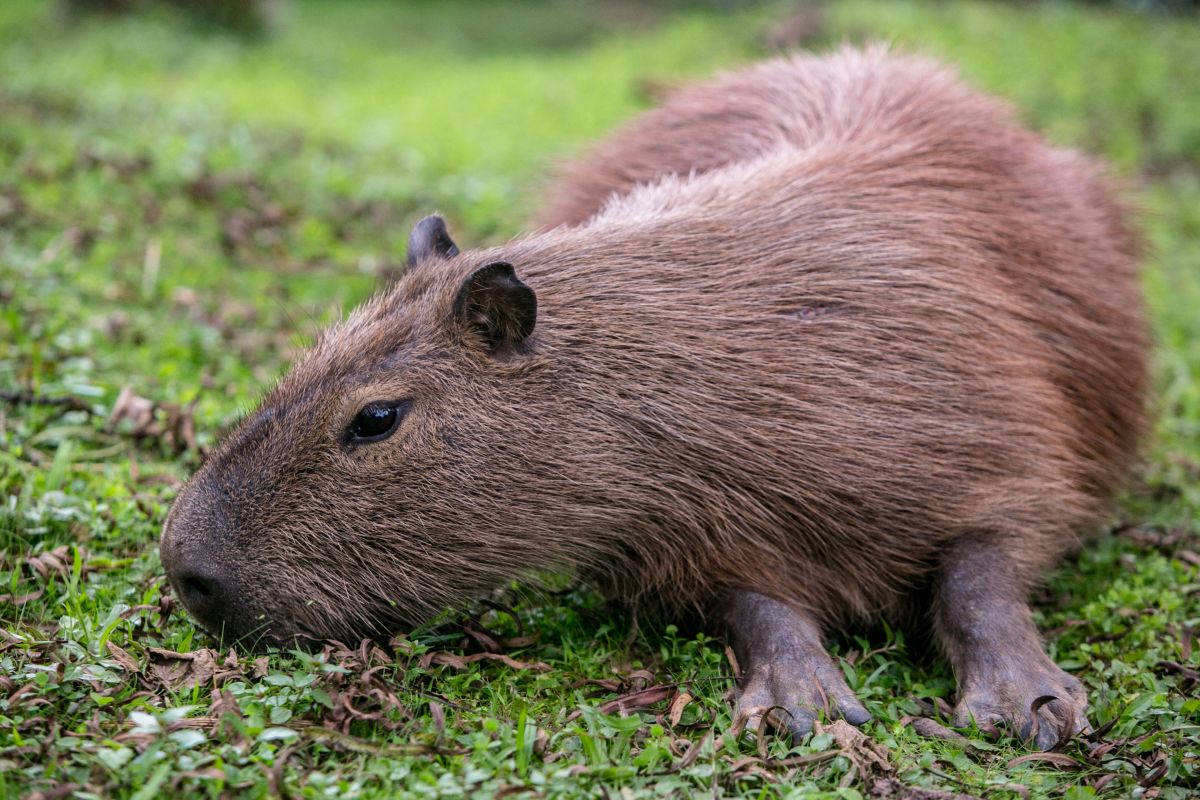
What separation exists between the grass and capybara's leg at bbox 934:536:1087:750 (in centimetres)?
8

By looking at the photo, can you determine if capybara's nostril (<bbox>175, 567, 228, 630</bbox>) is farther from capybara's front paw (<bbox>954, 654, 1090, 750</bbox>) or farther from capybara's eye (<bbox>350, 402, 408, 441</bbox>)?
capybara's front paw (<bbox>954, 654, 1090, 750</bbox>)

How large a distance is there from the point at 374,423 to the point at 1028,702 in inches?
75.3

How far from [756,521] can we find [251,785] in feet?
5.12

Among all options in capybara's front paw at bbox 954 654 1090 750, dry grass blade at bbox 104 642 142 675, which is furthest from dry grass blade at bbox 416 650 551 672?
capybara's front paw at bbox 954 654 1090 750

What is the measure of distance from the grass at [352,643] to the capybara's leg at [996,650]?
0.25 ft

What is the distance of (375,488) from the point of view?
9.55 feet

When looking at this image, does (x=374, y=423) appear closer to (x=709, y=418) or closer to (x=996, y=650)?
(x=709, y=418)

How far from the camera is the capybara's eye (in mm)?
2943

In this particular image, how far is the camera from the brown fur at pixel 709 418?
292 centimetres

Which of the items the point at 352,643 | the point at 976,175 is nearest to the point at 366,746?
the point at 352,643

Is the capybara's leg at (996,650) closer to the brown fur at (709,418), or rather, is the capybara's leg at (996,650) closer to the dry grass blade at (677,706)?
the brown fur at (709,418)

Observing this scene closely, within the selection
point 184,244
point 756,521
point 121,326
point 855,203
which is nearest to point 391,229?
point 184,244

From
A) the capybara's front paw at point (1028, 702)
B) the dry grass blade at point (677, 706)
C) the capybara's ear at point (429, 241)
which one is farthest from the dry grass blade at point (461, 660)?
the capybara's ear at point (429, 241)

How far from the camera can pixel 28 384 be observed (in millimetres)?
3912
